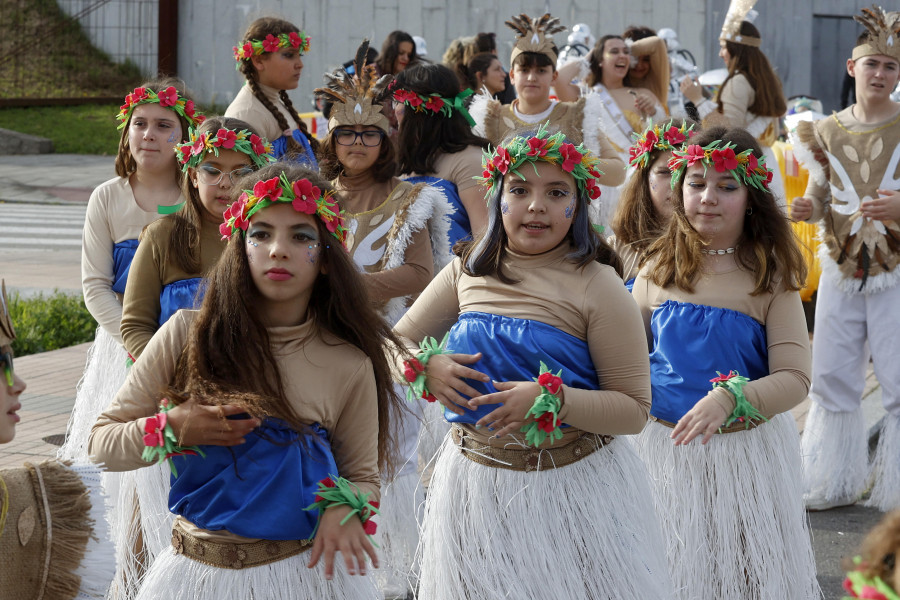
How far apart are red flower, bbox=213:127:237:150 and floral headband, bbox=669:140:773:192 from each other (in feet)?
5.19

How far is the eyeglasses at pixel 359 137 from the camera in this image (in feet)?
15.3

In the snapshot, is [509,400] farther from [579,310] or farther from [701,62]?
[701,62]

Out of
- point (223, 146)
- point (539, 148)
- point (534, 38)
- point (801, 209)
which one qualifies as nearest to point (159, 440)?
point (539, 148)

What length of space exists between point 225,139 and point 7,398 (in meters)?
1.84

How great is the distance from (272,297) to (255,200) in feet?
0.86

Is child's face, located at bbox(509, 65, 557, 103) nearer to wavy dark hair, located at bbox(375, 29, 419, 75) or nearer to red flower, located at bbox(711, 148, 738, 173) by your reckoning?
wavy dark hair, located at bbox(375, 29, 419, 75)

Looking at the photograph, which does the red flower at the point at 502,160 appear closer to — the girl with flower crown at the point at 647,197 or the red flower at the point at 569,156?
the red flower at the point at 569,156

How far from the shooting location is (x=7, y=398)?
224 centimetres

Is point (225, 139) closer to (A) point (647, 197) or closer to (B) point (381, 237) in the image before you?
(B) point (381, 237)

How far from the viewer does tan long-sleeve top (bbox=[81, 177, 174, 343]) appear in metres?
4.25

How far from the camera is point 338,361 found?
Result: 2.91 meters

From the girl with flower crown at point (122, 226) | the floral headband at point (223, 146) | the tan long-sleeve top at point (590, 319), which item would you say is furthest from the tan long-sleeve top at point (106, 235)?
the tan long-sleeve top at point (590, 319)

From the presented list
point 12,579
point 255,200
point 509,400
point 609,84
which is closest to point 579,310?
point 509,400

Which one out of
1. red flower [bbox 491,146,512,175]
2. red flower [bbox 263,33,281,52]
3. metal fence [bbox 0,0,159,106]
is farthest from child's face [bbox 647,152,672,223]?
metal fence [bbox 0,0,159,106]
